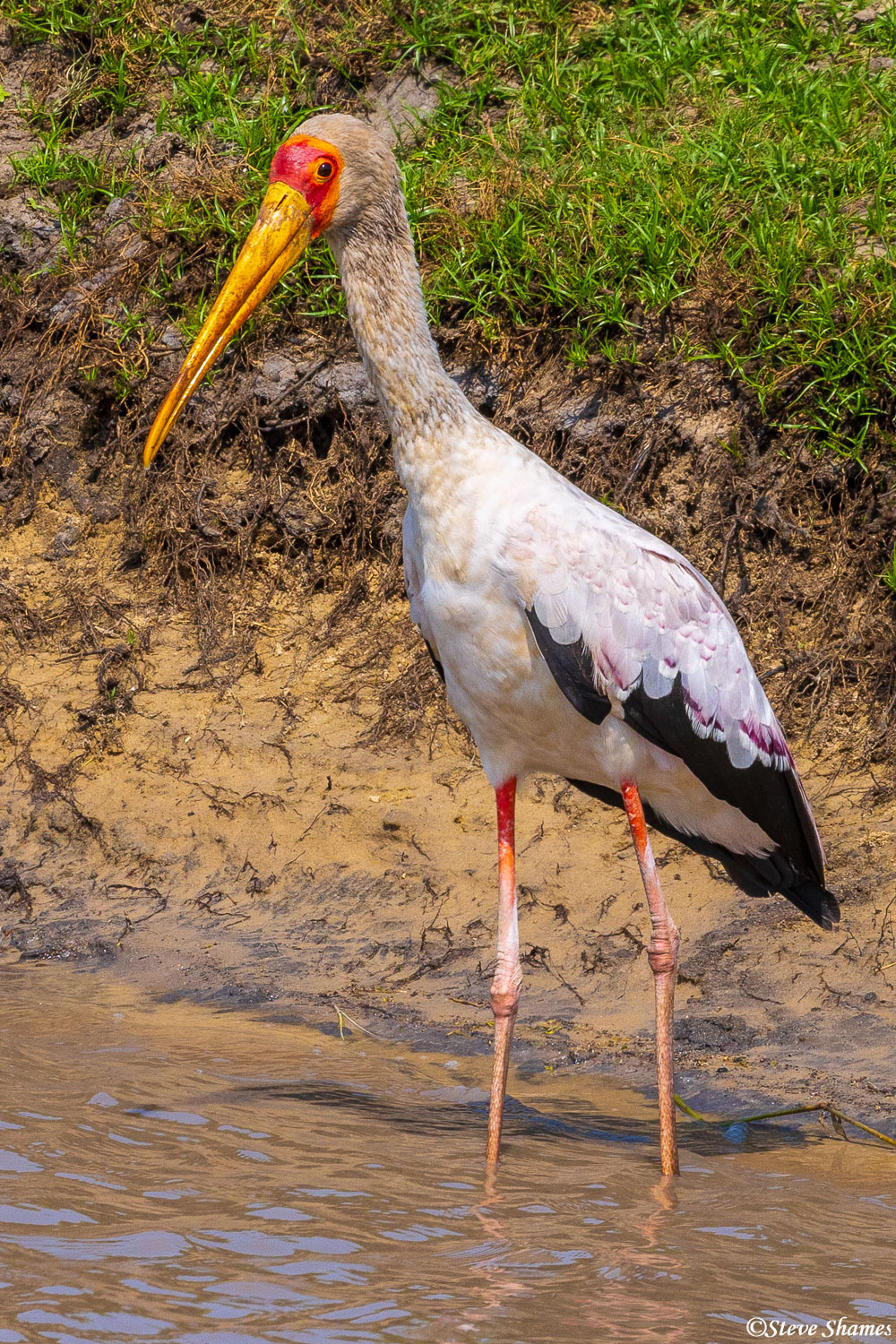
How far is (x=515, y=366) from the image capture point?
513cm

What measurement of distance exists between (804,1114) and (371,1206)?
106cm

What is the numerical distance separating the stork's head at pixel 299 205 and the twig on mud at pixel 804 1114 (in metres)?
1.95

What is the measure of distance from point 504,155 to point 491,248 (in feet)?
1.90

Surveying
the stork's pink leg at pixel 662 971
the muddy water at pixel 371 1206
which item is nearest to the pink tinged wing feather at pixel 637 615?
the stork's pink leg at pixel 662 971

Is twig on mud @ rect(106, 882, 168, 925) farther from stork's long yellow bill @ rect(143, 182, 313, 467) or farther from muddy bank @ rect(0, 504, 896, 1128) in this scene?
stork's long yellow bill @ rect(143, 182, 313, 467)

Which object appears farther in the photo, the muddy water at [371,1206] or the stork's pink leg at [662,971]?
the stork's pink leg at [662,971]

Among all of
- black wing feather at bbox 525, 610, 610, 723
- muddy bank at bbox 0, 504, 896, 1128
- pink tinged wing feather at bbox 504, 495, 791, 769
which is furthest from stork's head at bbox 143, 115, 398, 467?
muddy bank at bbox 0, 504, 896, 1128

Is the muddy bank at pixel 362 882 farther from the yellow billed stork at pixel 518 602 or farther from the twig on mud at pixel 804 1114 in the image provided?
the yellow billed stork at pixel 518 602

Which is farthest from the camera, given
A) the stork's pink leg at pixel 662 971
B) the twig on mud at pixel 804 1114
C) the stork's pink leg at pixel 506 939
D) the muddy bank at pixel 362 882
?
the muddy bank at pixel 362 882

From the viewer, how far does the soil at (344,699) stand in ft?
12.8

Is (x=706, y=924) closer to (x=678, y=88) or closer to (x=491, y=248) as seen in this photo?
(x=491, y=248)

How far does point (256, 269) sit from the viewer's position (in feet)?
10.9

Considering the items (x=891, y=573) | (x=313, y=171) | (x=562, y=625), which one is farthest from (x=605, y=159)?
(x=562, y=625)

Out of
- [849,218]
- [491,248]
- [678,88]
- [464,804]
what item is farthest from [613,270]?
[464,804]
